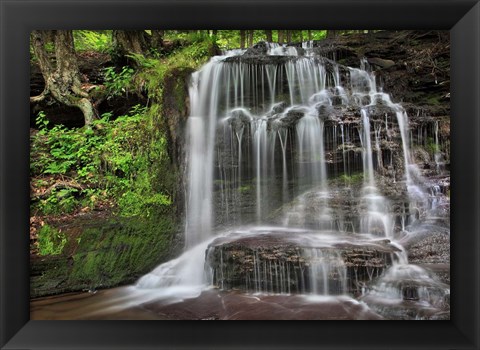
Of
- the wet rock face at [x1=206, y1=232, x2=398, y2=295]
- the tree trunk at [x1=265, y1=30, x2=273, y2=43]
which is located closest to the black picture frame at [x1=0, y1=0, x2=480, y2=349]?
the wet rock face at [x1=206, y1=232, x2=398, y2=295]

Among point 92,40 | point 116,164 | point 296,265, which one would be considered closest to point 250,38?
point 92,40

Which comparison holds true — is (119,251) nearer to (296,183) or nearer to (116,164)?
(116,164)

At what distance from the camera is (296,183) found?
3117 mm

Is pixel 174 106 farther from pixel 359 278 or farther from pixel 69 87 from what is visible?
pixel 359 278

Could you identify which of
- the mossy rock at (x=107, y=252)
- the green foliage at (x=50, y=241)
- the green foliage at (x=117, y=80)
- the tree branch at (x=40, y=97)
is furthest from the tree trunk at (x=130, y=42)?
the green foliage at (x=50, y=241)

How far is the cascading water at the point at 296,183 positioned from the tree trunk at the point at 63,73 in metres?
1.19

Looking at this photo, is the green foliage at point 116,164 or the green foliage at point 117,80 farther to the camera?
the green foliage at point 117,80

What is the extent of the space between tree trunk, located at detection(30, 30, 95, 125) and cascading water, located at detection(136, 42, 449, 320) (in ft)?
3.89

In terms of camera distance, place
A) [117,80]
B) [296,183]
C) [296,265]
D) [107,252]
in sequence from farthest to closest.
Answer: [117,80]
[296,183]
[107,252]
[296,265]

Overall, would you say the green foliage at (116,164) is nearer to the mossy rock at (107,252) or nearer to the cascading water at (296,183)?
the mossy rock at (107,252)

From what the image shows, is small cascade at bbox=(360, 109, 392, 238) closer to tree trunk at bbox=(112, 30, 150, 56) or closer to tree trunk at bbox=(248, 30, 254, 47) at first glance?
tree trunk at bbox=(248, 30, 254, 47)

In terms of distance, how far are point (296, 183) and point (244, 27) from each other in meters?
1.58

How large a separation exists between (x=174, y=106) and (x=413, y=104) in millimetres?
2575

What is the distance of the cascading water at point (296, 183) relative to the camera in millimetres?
2900
